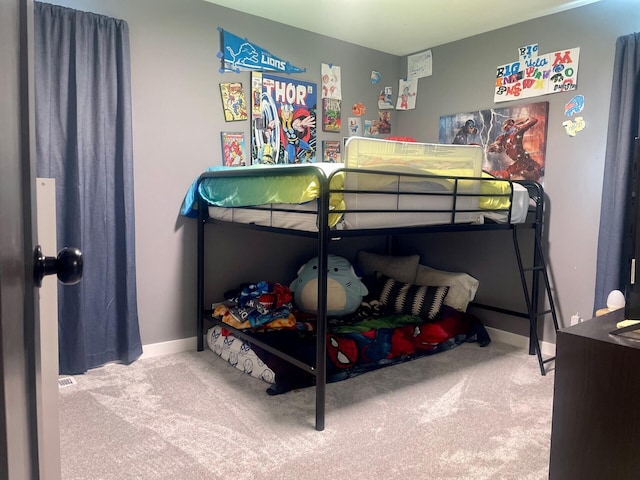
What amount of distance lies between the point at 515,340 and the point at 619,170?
122 cm

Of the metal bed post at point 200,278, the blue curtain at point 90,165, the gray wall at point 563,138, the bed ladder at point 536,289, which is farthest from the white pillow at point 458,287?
the blue curtain at point 90,165

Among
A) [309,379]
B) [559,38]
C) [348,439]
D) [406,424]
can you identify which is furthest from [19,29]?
[559,38]

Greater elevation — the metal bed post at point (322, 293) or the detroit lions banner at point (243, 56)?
the detroit lions banner at point (243, 56)

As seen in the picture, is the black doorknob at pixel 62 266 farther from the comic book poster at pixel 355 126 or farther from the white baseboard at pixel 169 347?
the comic book poster at pixel 355 126

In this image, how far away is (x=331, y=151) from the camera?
11.3 feet

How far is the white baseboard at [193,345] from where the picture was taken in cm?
276

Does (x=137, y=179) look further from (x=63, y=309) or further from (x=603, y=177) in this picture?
(x=603, y=177)

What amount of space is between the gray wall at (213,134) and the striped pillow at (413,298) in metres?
0.45

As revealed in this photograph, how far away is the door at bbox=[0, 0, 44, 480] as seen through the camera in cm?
41

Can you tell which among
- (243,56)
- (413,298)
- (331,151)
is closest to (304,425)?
(413,298)

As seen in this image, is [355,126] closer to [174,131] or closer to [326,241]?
[174,131]

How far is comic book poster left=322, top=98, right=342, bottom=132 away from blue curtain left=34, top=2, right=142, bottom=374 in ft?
4.48

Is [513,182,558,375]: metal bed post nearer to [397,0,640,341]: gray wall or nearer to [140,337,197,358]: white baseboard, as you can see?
[397,0,640,341]: gray wall

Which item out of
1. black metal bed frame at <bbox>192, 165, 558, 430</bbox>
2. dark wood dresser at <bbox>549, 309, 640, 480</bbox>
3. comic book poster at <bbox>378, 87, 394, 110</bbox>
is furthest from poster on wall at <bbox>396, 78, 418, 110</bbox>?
dark wood dresser at <bbox>549, 309, 640, 480</bbox>
